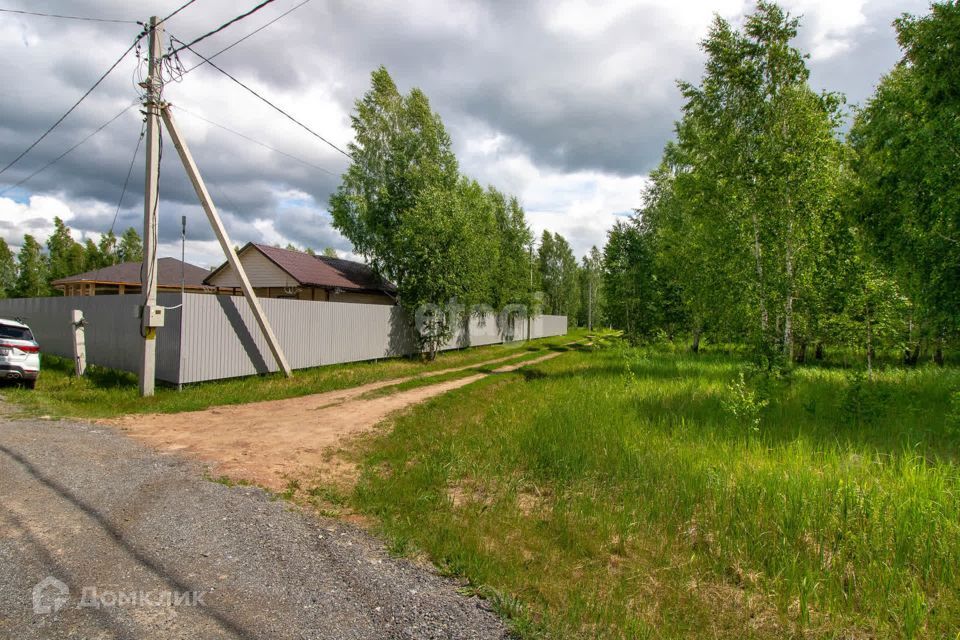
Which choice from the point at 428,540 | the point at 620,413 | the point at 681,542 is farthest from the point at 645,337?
the point at 428,540

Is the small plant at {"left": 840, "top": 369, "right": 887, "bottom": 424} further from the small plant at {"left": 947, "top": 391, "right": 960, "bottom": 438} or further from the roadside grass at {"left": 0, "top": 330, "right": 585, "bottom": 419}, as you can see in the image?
the roadside grass at {"left": 0, "top": 330, "right": 585, "bottom": 419}

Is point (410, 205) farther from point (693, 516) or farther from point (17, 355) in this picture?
point (693, 516)

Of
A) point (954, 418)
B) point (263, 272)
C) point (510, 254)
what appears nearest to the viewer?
point (954, 418)

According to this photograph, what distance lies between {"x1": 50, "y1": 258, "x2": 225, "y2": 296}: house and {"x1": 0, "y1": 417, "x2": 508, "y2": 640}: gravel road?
2361 cm

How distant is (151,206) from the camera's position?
982cm

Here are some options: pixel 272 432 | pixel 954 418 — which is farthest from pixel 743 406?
pixel 272 432

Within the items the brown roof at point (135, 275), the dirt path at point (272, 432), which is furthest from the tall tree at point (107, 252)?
the dirt path at point (272, 432)

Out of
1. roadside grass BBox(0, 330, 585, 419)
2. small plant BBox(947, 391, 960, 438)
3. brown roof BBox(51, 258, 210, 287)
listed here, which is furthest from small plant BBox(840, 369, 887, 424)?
brown roof BBox(51, 258, 210, 287)

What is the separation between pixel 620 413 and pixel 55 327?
2048 cm

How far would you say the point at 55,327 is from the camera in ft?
52.4

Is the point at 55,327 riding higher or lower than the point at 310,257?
lower

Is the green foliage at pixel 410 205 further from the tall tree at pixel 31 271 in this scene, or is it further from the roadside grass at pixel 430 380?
the tall tree at pixel 31 271

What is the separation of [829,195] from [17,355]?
59.6 feet

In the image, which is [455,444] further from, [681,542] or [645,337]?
[645,337]
